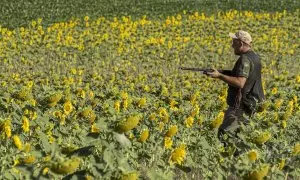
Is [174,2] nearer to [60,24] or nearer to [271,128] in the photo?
[60,24]

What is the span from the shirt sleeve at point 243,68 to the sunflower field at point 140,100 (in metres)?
0.41

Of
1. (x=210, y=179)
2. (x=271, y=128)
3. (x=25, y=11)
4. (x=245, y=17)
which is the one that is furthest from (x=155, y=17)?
(x=210, y=179)

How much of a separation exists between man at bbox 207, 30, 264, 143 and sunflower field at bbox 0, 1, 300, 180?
246 millimetres

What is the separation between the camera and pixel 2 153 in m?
3.94

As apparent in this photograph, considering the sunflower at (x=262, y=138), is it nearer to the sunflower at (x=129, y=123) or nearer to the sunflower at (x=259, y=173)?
the sunflower at (x=259, y=173)

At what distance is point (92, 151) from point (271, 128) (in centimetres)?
279

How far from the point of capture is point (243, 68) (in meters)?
6.36

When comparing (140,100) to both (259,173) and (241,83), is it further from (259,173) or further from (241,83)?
(259,173)

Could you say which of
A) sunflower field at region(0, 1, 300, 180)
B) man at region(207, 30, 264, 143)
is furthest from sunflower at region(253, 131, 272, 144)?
man at region(207, 30, 264, 143)

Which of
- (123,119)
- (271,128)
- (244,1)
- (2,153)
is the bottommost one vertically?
(244,1)

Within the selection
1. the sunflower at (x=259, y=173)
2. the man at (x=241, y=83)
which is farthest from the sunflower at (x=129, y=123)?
the man at (x=241, y=83)

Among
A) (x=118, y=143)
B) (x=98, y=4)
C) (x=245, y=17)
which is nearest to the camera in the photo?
(x=118, y=143)

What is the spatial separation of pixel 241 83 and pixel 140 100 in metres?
1.12

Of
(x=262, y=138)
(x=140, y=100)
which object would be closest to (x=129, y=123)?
(x=262, y=138)
